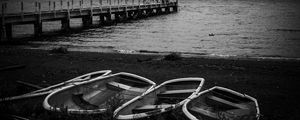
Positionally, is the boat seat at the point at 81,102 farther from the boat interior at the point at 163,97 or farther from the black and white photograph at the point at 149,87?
the boat interior at the point at 163,97

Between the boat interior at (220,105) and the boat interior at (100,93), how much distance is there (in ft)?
5.30

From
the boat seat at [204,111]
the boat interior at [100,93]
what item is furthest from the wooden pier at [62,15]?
the boat seat at [204,111]

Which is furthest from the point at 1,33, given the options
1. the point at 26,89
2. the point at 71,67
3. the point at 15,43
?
the point at 26,89

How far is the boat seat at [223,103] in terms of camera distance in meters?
6.50

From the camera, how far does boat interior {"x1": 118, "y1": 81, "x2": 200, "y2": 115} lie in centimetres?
596

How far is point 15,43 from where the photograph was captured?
2308cm

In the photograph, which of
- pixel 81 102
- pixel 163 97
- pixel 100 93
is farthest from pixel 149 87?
pixel 81 102

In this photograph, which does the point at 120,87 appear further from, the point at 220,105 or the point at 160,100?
the point at 220,105

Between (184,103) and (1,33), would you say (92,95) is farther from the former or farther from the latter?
(1,33)

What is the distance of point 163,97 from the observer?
7.09 m

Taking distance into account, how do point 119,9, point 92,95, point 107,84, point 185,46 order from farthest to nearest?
point 119,9, point 185,46, point 107,84, point 92,95

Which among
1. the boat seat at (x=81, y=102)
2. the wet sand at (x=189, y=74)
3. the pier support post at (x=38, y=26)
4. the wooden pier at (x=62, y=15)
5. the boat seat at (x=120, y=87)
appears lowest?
the wet sand at (x=189, y=74)

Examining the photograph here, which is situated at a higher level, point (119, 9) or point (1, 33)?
point (119, 9)

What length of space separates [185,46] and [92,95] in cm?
1659
